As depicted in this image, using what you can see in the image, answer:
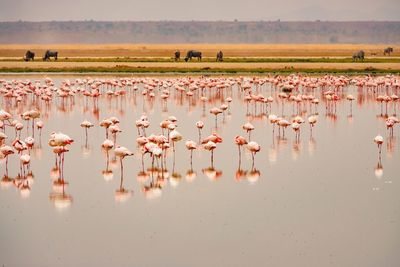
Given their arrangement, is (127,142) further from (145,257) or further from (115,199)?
(145,257)

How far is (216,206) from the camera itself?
13750mm

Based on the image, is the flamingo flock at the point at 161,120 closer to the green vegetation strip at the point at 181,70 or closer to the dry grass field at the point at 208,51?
the green vegetation strip at the point at 181,70

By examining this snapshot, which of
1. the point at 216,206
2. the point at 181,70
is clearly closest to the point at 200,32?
the point at 181,70

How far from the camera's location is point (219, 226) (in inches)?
496

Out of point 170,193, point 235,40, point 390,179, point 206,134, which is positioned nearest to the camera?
point 170,193

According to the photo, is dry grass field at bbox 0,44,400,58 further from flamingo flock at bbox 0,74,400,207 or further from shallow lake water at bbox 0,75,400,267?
shallow lake water at bbox 0,75,400,267

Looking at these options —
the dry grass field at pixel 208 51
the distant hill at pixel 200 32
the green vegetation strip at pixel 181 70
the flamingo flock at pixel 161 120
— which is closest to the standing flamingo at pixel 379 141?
the flamingo flock at pixel 161 120

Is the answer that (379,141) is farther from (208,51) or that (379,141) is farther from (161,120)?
(208,51)

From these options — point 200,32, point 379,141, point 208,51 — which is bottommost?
point 379,141

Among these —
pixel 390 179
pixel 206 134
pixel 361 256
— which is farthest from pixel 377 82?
pixel 361 256

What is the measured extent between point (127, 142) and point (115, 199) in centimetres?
571

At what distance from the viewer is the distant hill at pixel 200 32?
171500 millimetres

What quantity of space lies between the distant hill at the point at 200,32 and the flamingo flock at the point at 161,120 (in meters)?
133

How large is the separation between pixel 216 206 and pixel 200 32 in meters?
170
